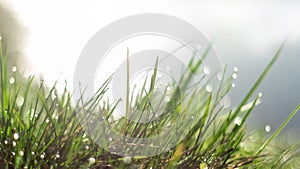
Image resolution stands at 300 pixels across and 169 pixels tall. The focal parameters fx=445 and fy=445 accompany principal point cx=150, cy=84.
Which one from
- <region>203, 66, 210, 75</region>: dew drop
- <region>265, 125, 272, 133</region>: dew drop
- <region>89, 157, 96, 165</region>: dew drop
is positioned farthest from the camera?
<region>203, 66, 210, 75</region>: dew drop

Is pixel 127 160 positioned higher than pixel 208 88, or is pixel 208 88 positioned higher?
pixel 208 88

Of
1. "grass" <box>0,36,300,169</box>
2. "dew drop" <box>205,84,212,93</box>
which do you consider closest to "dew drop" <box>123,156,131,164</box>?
"grass" <box>0,36,300,169</box>

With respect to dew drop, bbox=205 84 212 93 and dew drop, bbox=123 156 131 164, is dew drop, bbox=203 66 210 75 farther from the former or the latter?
dew drop, bbox=123 156 131 164

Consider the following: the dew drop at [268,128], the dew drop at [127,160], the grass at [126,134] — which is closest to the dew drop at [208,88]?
the grass at [126,134]

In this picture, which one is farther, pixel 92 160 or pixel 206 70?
pixel 206 70

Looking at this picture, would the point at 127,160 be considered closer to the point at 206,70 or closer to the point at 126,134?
the point at 126,134

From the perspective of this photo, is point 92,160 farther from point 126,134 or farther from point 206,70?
point 206,70

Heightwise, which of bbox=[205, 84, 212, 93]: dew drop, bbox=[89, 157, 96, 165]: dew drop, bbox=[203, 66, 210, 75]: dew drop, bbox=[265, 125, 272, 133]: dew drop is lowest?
bbox=[89, 157, 96, 165]: dew drop

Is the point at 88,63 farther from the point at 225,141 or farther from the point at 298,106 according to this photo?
the point at 298,106

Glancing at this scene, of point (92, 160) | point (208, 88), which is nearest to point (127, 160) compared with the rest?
point (92, 160)

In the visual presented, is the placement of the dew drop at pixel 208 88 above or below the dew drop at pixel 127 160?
above

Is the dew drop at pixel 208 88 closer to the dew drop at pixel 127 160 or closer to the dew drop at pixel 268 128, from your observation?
the dew drop at pixel 268 128

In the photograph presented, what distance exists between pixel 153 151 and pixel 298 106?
360 millimetres

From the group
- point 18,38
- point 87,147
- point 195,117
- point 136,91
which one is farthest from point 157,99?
point 18,38
